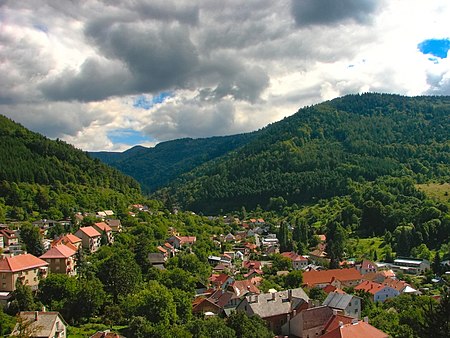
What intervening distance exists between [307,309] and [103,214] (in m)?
55.4

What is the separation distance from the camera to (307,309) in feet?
143

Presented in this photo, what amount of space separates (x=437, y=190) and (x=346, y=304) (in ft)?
342

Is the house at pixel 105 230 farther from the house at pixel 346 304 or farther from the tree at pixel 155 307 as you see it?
the house at pixel 346 304

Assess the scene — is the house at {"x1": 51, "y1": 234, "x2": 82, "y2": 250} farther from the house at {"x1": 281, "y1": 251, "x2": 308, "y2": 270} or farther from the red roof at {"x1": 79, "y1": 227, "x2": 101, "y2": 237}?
the house at {"x1": 281, "y1": 251, "x2": 308, "y2": 270}

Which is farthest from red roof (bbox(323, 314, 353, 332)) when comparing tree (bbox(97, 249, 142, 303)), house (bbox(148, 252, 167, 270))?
house (bbox(148, 252, 167, 270))

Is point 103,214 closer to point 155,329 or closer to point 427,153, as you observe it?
point 155,329

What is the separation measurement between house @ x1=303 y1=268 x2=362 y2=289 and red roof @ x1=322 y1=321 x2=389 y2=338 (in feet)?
84.3

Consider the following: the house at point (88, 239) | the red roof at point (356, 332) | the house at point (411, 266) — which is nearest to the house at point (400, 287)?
the house at point (411, 266)

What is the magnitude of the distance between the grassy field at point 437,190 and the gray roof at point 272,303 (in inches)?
3474

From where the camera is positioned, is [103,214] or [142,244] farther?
[103,214]

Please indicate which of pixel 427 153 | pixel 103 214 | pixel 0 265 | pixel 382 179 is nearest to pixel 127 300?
pixel 0 265

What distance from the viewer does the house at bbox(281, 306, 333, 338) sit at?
42.1 m

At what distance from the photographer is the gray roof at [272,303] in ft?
146

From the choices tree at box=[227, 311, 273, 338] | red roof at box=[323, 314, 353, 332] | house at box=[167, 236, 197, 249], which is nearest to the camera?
tree at box=[227, 311, 273, 338]
